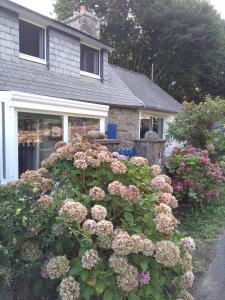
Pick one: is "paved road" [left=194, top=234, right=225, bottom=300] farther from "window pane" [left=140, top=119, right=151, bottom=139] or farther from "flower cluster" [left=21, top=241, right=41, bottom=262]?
"window pane" [left=140, top=119, right=151, bottom=139]

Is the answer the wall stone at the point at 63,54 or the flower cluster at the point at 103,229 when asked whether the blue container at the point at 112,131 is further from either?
the flower cluster at the point at 103,229

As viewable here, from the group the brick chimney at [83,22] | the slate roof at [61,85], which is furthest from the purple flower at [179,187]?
the brick chimney at [83,22]

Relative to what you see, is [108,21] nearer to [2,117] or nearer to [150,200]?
[2,117]

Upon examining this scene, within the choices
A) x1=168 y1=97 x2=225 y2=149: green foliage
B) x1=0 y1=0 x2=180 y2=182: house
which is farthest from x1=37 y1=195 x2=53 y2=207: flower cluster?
x1=168 y1=97 x2=225 y2=149: green foliage

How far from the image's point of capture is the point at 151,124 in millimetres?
18672

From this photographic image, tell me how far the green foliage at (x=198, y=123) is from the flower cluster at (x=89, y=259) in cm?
688

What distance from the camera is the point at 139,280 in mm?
2562

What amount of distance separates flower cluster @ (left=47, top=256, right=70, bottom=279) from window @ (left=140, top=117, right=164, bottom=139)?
15305mm

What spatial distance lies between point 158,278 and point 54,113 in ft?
19.7

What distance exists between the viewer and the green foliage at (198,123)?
8898mm

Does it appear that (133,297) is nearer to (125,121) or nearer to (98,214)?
(98,214)

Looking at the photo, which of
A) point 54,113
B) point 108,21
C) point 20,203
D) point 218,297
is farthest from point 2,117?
point 108,21

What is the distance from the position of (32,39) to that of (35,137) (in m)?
4.42

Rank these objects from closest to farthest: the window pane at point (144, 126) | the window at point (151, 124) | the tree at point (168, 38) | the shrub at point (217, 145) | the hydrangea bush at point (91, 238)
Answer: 1. the hydrangea bush at point (91, 238)
2. the shrub at point (217, 145)
3. the window pane at point (144, 126)
4. the window at point (151, 124)
5. the tree at point (168, 38)
